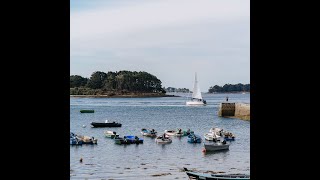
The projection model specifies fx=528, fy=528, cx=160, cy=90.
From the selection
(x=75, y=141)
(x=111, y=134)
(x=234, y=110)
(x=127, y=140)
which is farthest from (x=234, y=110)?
(x=75, y=141)

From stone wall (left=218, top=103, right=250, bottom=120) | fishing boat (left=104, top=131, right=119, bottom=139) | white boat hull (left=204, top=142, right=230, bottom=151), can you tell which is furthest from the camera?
stone wall (left=218, top=103, right=250, bottom=120)

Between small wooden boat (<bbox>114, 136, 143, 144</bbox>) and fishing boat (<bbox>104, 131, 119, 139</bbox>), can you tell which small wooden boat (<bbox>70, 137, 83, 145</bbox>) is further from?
fishing boat (<bbox>104, 131, 119, 139</bbox>)

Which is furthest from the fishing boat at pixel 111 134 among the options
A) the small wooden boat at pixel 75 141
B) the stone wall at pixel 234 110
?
the stone wall at pixel 234 110

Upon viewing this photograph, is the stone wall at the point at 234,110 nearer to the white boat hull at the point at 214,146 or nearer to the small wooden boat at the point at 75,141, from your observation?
the white boat hull at the point at 214,146

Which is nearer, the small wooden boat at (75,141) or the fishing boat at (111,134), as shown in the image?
the small wooden boat at (75,141)

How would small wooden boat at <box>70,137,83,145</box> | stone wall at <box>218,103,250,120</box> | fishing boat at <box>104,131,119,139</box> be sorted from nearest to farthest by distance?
1. small wooden boat at <box>70,137,83,145</box>
2. fishing boat at <box>104,131,119,139</box>
3. stone wall at <box>218,103,250,120</box>

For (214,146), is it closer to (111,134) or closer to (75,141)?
(75,141)

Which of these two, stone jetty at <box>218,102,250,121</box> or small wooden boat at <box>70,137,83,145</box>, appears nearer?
small wooden boat at <box>70,137,83,145</box>

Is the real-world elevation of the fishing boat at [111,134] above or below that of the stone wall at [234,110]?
below

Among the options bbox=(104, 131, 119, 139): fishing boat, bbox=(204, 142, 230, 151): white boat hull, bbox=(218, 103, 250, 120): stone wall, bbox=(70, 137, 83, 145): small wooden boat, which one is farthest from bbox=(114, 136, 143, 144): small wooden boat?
bbox=(218, 103, 250, 120): stone wall
